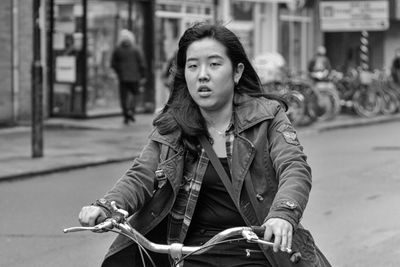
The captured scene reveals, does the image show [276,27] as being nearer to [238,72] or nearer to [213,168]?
[238,72]

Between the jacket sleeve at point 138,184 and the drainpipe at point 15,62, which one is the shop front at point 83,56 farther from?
the jacket sleeve at point 138,184

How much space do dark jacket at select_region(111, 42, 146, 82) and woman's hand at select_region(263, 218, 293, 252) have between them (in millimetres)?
17149

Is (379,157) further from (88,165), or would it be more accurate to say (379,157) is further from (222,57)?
(222,57)

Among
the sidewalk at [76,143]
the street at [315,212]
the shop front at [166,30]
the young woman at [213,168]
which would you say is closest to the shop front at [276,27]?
the shop front at [166,30]

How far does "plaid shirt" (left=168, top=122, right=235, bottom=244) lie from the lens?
12.2 feet

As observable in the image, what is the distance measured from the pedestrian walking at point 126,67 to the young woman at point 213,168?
16.4 metres

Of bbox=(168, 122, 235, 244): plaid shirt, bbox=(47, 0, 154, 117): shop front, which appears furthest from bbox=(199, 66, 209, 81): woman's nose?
bbox=(47, 0, 154, 117): shop front

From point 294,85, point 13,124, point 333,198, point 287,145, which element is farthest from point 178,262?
point 294,85

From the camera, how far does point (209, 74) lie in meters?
3.74

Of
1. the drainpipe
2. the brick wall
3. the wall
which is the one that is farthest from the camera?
the brick wall

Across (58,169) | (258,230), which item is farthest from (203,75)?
(58,169)

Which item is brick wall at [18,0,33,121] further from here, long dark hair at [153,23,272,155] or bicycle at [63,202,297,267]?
bicycle at [63,202,297,267]

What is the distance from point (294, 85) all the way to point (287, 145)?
18.2m

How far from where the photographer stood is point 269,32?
29469mm
